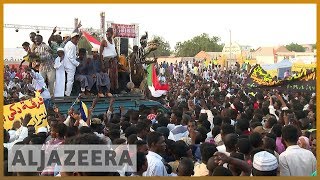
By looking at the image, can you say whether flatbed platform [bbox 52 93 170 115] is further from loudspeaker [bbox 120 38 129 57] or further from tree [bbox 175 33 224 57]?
tree [bbox 175 33 224 57]

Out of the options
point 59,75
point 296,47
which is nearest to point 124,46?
point 59,75

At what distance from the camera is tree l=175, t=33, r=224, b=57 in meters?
67.2

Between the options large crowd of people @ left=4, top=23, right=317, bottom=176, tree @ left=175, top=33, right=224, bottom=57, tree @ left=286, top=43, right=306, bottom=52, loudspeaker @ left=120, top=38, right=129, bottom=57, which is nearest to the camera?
large crowd of people @ left=4, top=23, right=317, bottom=176

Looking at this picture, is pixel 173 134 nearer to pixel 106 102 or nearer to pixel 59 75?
pixel 106 102

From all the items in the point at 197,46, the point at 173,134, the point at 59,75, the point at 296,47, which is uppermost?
the point at 197,46

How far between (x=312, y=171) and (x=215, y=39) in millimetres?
69777

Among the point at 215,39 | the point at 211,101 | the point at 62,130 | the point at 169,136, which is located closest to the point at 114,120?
the point at 169,136

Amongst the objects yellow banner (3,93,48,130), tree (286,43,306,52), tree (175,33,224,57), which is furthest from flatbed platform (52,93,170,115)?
tree (286,43,306,52)

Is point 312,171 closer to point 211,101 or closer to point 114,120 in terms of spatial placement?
point 114,120

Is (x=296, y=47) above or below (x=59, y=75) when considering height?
above

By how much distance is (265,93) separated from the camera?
46.5ft

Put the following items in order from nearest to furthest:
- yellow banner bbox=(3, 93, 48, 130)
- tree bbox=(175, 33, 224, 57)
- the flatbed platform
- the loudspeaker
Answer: yellow banner bbox=(3, 93, 48, 130) → the flatbed platform → the loudspeaker → tree bbox=(175, 33, 224, 57)

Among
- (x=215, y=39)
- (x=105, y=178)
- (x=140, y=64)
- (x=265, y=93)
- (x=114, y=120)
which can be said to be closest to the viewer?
(x=105, y=178)

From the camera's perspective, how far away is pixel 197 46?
225ft
